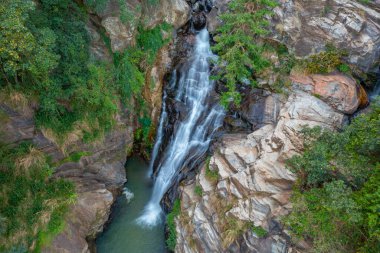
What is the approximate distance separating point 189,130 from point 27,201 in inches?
322

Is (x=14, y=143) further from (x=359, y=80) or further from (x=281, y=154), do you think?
(x=359, y=80)

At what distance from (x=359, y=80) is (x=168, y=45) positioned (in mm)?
10610

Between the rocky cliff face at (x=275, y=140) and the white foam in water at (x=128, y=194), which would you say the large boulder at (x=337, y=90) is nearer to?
the rocky cliff face at (x=275, y=140)

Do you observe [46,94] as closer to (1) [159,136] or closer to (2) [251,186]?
(1) [159,136]

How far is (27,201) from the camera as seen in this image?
10.8 m

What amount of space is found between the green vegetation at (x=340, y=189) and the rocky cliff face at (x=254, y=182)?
543 mm

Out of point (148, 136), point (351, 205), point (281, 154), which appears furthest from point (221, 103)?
point (351, 205)

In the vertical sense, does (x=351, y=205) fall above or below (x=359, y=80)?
below

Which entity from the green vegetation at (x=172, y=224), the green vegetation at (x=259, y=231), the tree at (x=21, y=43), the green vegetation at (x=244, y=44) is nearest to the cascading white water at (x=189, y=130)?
the green vegetation at (x=172, y=224)

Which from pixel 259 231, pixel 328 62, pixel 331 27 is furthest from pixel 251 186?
pixel 331 27

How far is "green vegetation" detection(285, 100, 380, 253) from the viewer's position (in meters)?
7.13

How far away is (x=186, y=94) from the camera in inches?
619

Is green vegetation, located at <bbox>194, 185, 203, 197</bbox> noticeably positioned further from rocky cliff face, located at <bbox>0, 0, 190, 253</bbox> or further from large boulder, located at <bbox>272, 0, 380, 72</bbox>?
large boulder, located at <bbox>272, 0, 380, 72</bbox>

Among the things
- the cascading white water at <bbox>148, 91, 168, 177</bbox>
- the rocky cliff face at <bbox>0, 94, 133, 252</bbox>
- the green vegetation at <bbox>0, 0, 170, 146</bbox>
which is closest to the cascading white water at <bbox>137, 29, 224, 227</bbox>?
the cascading white water at <bbox>148, 91, 168, 177</bbox>
